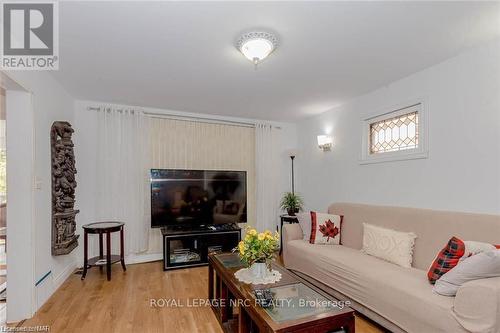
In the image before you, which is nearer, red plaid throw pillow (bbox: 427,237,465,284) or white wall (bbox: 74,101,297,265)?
A: red plaid throw pillow (bbox: 427,237,465,284)

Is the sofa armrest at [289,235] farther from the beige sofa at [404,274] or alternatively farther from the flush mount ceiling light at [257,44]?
the flush mount ceiling light at [257,44]

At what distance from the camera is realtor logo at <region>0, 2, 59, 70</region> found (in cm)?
181

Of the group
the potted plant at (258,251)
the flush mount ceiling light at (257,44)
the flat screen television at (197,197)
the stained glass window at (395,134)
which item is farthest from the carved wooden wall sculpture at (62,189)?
the stained glass window at (395,134)

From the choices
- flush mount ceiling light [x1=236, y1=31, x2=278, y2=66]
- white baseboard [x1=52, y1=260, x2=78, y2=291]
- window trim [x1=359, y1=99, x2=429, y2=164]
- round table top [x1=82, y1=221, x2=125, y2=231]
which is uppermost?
flush mount ceiling light [x1=236, y1=31, x2=278, y2=66]

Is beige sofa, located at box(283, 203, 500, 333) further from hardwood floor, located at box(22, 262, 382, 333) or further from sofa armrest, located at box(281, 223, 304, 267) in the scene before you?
hardwood floor, located at box(22, 262, 382, 333)

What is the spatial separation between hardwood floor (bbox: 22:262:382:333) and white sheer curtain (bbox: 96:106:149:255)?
2.14 feet

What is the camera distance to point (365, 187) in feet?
11.4

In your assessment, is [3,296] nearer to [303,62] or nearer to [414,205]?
[303,62]

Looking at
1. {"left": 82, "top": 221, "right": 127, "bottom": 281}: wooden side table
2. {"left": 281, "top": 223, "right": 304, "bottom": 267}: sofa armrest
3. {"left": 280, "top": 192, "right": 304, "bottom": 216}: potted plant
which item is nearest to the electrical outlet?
{"left": 82, "top": 221, "right": 127, "bottom": 281}: wooden side table

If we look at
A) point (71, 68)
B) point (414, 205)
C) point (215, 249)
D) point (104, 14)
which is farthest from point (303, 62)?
point (215, 249)

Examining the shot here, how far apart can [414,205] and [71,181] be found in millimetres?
4041

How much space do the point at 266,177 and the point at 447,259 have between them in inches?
121

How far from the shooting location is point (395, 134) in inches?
124

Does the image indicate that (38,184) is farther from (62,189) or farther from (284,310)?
(284,310)
